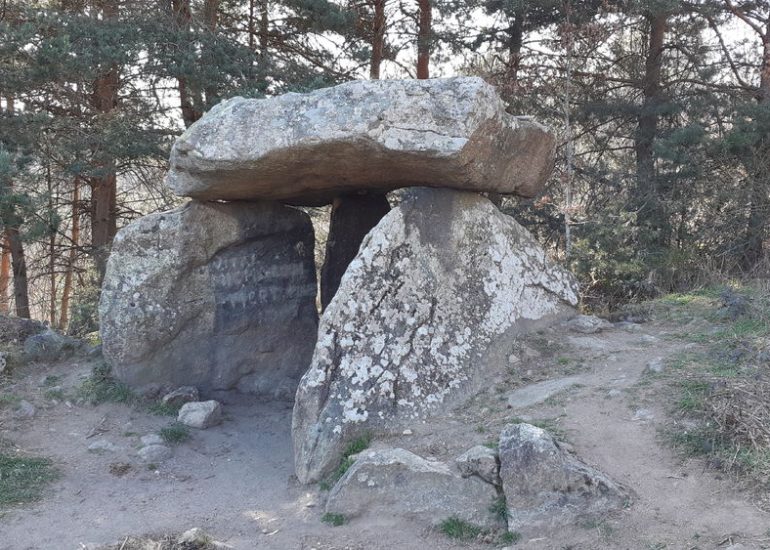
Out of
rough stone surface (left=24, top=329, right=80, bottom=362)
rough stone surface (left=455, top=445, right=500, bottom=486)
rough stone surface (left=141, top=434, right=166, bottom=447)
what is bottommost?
rough stone surface (left=141, top=434, right=166, bottom=447)

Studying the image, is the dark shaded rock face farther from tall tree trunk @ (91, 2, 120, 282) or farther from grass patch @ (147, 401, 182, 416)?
tall tree trunk @ (91, 2, 120, 282)

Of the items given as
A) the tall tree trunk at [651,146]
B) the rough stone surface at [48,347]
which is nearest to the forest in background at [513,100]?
the tall tree trunk at [651,146]

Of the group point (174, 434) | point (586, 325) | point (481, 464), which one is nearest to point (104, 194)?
point (174, 434)

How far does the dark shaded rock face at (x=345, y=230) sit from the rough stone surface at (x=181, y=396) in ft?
6.30

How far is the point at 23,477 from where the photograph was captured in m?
5.57

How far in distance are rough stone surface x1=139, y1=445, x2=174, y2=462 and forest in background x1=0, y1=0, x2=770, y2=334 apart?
4261 millimetres

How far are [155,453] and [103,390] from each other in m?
1.32

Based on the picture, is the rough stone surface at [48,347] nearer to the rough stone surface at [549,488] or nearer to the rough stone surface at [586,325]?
the rough stone surface at [586,325]

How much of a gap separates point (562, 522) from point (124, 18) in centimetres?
899

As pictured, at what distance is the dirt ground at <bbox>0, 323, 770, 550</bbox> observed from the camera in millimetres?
4086

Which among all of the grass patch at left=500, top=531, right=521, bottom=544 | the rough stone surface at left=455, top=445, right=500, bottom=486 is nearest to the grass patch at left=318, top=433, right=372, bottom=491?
the rough stone surface at left=455, top=445, right=500, bottom=486

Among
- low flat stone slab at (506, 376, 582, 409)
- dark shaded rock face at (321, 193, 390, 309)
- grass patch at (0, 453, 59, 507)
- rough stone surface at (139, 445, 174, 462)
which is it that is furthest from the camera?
dark shaded rock face at (321, 193, 390, 309)

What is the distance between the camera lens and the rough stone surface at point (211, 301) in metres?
7.14

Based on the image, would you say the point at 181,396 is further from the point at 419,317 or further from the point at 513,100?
the point at 513,100
